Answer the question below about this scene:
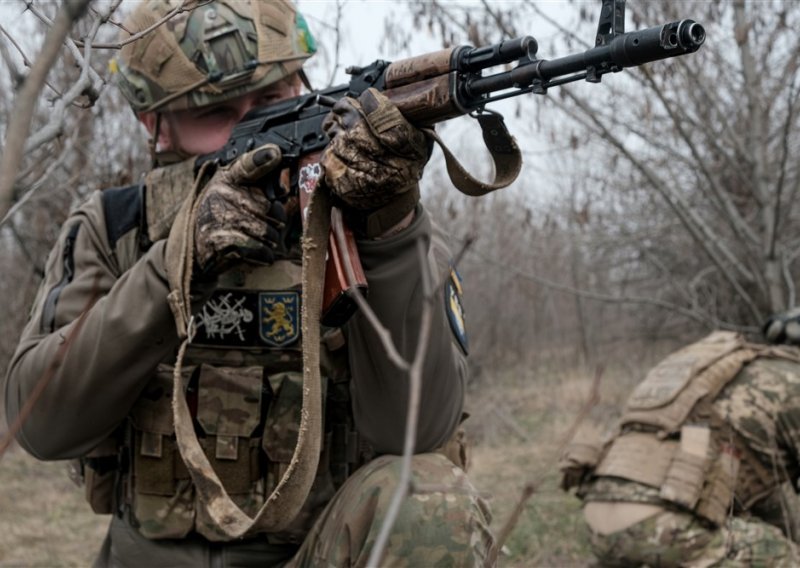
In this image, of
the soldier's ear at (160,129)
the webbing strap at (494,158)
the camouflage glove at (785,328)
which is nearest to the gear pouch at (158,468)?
the soldier's ear at (160,129)

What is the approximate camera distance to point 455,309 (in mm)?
2375

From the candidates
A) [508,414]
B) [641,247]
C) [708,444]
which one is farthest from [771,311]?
[508,414]

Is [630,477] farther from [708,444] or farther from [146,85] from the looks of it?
[146,85]

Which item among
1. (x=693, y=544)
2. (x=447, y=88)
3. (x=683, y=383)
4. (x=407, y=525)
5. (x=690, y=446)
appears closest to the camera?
(x=447, y=88)

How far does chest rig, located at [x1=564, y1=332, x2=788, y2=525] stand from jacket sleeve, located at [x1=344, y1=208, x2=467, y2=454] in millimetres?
1693

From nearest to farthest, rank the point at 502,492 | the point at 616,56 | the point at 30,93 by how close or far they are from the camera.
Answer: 1. the point at 30,93
2. the point at 616,56
3. the point at 502,492

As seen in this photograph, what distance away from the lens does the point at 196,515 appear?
2.26 metres

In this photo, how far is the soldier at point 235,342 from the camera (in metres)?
2.03

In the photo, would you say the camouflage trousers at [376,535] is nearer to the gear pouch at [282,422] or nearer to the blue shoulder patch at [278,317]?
the gear pouch at [282,422]

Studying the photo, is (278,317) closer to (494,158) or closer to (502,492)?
(494,158)

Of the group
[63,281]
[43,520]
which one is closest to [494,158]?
[63,281]

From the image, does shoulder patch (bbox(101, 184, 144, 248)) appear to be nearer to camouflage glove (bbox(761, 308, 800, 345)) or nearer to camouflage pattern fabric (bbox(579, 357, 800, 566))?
camouflage pattern fabric (bbox(579, 357, 800, 566))

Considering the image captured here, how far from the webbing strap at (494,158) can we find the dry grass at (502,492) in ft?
2.16

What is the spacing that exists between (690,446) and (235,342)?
2141mm
